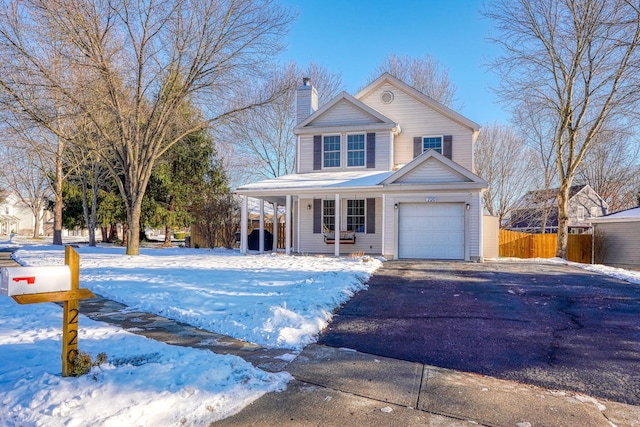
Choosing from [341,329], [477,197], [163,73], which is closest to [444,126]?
[477,197]

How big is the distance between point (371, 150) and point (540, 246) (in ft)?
33.4

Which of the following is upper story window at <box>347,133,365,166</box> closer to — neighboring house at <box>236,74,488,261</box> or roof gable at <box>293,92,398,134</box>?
neighboring house at <box>236,74,488,261</box>

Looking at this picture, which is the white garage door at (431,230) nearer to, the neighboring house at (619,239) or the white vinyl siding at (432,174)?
the white vinyl siding at (432,174)

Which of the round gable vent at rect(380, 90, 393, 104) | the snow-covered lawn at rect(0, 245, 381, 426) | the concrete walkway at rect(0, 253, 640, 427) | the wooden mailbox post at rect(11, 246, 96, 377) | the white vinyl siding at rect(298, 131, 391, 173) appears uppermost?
the round gable vent at rect(380, 90, 393, 104)

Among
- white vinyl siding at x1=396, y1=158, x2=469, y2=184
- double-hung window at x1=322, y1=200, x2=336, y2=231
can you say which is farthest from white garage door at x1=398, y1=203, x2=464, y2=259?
double-hung window at x1=322, y1=200, x2=336, y2=231

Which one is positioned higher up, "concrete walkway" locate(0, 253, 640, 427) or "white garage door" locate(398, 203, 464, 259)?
"white garage door" locate(398, 203, 464, 259)

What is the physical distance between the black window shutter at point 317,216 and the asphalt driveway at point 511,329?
23.6ft

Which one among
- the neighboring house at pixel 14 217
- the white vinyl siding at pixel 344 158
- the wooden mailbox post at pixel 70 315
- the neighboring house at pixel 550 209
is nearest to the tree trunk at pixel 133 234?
the white vinyl siding at pixel 344 158

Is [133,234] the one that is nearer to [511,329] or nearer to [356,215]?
[356,215]

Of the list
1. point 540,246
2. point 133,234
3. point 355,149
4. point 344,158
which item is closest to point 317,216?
point 344,158

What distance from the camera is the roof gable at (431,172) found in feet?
43.0

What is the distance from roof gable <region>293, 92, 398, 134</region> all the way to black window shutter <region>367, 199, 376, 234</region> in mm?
3042

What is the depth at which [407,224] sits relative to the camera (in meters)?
13.9

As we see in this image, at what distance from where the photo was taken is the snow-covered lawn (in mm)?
2729
